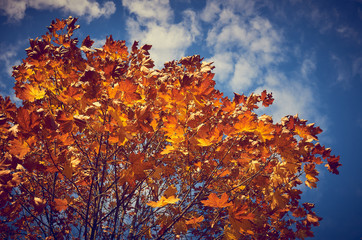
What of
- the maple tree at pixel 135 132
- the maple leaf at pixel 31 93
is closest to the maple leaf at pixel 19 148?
the maple tree at pixel 135 132

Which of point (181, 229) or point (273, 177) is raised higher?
point (273, 177)

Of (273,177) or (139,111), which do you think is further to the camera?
(273,177)

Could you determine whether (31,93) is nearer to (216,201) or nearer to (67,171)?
(67,171)

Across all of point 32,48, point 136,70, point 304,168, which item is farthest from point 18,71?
point 304,168

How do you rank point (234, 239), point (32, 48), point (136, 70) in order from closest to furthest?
point (234, 239)
point (32, 48)
point (136, 70)

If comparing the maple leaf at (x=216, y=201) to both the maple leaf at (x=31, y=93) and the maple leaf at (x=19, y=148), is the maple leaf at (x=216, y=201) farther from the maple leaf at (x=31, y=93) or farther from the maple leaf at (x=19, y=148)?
the maple leaf at (x=31, y=93)

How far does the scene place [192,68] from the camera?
2.55 metres

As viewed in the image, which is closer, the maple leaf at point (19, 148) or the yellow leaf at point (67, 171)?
the maple leaf at point (19, 148)

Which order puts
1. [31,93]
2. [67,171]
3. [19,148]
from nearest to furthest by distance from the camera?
1. [19,148]
2. [67,171]
3. [31,93]

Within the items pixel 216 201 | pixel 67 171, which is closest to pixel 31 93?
pixel 67 171

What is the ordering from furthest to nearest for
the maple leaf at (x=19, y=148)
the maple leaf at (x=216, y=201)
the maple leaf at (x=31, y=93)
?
the maple leaf at (x=31, y=93) < the maple leaf at (x=216, y=201) < the maple leaf at (x=19, y=148)

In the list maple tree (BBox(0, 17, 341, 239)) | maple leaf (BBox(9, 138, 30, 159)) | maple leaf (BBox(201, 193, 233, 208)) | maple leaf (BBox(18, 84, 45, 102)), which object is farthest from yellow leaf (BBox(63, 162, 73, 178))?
maple leaf (BBox(201, 193, 233, 208))

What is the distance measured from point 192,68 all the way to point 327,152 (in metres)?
2.03

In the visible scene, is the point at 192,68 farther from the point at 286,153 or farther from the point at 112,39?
the point at 286,153
